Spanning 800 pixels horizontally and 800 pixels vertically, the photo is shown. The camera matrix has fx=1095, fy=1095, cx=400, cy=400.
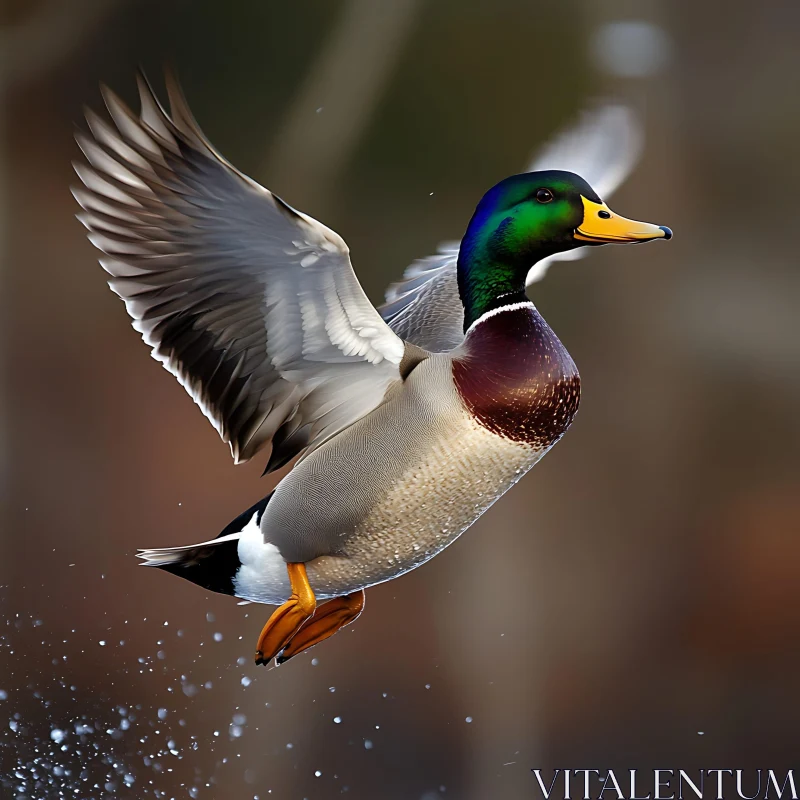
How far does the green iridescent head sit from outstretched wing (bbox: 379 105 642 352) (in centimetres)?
25

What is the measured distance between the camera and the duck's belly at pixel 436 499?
1.33 metres

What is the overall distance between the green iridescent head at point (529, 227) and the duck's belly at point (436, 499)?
0.67 ft

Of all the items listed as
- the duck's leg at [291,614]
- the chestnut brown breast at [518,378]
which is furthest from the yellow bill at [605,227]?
the duck's leg at [291,614]

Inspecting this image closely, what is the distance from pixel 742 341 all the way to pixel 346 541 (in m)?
2.08

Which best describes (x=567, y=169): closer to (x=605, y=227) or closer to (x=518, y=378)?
(x=605, y=227)

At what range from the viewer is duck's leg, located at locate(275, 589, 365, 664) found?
157cm

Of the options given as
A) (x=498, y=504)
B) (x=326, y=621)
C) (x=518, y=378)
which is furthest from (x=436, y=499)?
(x=498, y=504)

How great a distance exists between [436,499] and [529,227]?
0.37m

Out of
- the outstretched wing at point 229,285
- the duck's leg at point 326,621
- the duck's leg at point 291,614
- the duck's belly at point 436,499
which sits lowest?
the duck's leg at point 326,621

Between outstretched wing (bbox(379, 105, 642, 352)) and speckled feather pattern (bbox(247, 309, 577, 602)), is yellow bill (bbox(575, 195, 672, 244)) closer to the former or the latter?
speckled feather pattern (bbox(247, 309, 577, 602))

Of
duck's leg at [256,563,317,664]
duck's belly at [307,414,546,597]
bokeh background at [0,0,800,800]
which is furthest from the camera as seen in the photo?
bokeh background at [0,0,800,800]

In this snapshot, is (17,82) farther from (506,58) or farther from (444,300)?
(444,300)

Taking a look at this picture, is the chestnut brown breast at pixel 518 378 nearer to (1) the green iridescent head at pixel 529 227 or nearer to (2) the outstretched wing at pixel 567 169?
(1) the green iridescent head at pixel 529 227

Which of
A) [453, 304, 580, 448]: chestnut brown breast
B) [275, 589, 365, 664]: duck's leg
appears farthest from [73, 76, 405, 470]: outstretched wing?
[275, 589, 365, 664]: duck's leg
